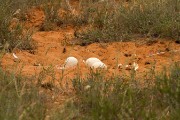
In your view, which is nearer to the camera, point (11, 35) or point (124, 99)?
point (124, 99)

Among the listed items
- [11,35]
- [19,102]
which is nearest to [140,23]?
[11,35]

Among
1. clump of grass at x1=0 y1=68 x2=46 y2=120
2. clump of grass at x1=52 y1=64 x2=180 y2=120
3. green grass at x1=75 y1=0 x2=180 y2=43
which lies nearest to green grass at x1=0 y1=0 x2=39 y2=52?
green grass at x1=75 y1=0 x2=180 y2=43

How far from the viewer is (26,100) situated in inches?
126

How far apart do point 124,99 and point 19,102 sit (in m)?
0.80

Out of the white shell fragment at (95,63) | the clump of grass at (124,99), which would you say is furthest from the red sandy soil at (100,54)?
the clump of grass at (124,99)

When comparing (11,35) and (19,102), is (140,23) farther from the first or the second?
(19,102)

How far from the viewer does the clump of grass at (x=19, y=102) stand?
9.22 feet

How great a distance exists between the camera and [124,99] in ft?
10.6

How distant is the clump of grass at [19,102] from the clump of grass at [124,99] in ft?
0.57

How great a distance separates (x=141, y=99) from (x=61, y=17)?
3.39 meters

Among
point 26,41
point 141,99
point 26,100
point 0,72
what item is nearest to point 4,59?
point 26,41

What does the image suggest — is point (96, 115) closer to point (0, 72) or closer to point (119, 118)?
point (119, 118)

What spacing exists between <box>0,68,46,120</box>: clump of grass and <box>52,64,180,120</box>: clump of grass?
174mm

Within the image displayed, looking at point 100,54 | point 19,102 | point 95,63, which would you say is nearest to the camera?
point 19,102
